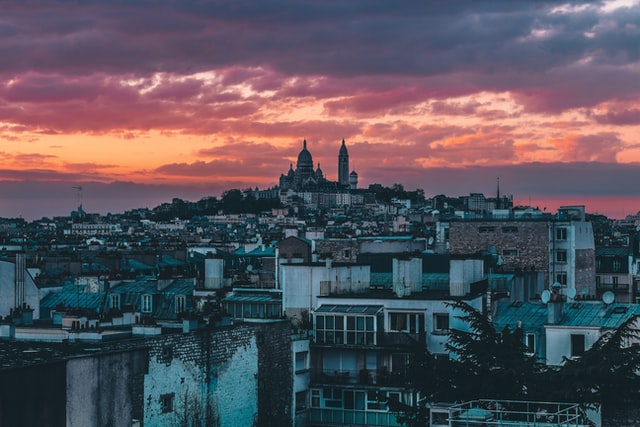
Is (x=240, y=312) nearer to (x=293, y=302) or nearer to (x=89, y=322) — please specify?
(x=293, y=302)

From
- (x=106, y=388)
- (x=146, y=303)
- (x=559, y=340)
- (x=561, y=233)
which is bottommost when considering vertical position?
(x=106, y=388)

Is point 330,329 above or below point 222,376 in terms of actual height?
above

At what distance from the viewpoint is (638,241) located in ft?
293

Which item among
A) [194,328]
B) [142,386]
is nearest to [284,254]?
[194,328]

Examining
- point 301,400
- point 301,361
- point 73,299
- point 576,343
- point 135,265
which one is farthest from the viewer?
point 135,265

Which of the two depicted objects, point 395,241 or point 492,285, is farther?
point 395,241

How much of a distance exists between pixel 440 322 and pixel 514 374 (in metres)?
6.67

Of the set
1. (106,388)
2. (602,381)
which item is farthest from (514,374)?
(106,388)

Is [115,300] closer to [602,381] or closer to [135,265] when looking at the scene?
[602,381]

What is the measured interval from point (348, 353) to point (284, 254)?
51.2 feet

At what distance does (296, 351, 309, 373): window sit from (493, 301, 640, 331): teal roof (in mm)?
6457

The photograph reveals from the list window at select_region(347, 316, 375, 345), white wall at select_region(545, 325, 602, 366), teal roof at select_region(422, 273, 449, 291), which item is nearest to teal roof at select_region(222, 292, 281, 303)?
window at select_region(347, 316, 375, 345)

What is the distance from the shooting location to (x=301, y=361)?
39.9m

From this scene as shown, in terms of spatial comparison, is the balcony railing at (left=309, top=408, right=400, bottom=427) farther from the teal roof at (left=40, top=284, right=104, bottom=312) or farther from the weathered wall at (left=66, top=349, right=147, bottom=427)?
the teal roof at (left=40, top=284, right=104, bottom=312)
